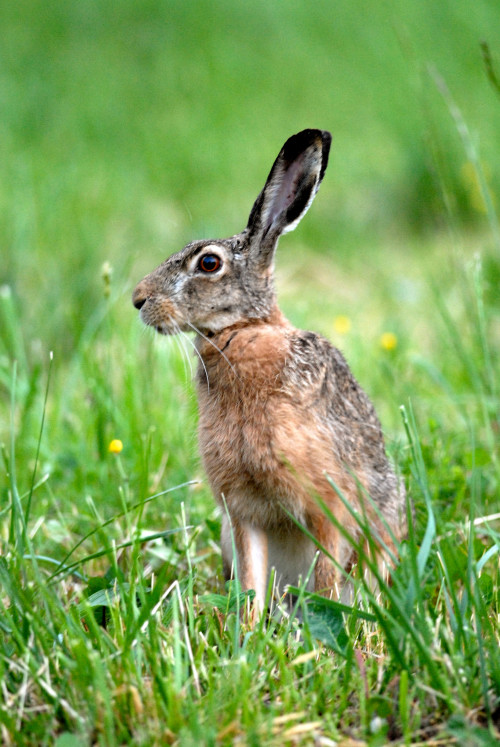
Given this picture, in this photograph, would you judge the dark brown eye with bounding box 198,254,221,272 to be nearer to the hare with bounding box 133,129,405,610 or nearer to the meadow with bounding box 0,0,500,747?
the hare with bounding box 133,129,405,610

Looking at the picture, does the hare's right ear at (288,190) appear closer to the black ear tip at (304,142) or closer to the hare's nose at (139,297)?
A: the black ear tip at (304,142)

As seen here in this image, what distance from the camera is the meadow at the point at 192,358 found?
85.1 inches

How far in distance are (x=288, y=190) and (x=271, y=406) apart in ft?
2.65

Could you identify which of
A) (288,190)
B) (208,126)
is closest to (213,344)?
(288,190)

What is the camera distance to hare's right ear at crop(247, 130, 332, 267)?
10.4 ft

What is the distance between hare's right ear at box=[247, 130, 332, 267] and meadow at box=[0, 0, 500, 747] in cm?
60

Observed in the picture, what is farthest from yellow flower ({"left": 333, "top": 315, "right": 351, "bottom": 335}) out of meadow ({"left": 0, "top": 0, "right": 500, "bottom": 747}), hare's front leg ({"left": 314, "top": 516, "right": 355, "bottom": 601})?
hare's front leg ({"left": 314, "top": 516, "right": 355, "bottom": 601})

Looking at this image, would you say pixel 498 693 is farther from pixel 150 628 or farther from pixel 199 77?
pixel 199 77

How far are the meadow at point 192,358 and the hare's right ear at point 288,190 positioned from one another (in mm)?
602

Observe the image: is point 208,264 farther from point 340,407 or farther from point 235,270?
point 340,407

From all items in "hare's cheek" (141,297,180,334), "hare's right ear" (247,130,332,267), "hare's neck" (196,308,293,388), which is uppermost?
"hare's right ear" (247,130,332,267)

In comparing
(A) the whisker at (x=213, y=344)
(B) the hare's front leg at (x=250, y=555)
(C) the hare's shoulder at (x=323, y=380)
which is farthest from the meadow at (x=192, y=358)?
(A) the whisker at (x=213, y=344)

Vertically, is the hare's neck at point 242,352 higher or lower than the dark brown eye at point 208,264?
lower

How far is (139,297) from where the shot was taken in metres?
3.28
